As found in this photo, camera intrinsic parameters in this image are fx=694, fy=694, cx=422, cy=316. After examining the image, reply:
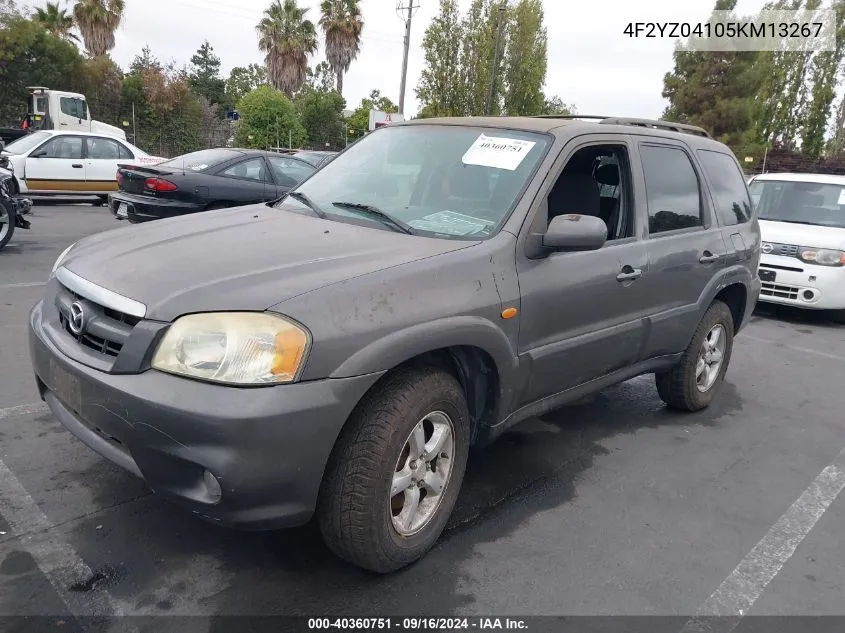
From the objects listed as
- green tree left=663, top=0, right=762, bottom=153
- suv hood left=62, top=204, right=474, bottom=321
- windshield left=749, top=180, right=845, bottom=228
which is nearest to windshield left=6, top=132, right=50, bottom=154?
suv hood left=62, top=204, right=474, bottom=321

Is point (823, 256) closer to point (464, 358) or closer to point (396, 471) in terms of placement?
point (464, 358)

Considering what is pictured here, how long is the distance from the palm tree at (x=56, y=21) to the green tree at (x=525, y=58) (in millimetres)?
24022

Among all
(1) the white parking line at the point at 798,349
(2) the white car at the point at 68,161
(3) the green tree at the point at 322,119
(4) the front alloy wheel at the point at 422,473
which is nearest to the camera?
(4) the front alloy wheel at the point at 422,473

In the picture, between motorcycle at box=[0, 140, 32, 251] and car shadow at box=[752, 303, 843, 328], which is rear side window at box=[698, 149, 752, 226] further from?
motorcycle at box=[0, 140, 32, 251]

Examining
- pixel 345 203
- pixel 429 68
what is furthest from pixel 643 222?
pixel 429 68

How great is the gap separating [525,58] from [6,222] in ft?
109

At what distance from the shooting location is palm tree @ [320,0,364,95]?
43219 mm

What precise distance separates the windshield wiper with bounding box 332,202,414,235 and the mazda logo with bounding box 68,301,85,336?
1.32m

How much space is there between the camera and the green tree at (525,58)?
37.0 m

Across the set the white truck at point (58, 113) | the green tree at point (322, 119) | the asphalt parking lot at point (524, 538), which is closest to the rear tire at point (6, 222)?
the asphalt parking lot at point (524, 538)

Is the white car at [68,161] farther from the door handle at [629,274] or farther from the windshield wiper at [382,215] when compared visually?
the door handle at [629,274]

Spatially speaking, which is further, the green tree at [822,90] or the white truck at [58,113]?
the green tree at [822,90]

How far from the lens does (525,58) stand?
37.5 m

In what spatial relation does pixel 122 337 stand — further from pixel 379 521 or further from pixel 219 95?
pixel 219 95
